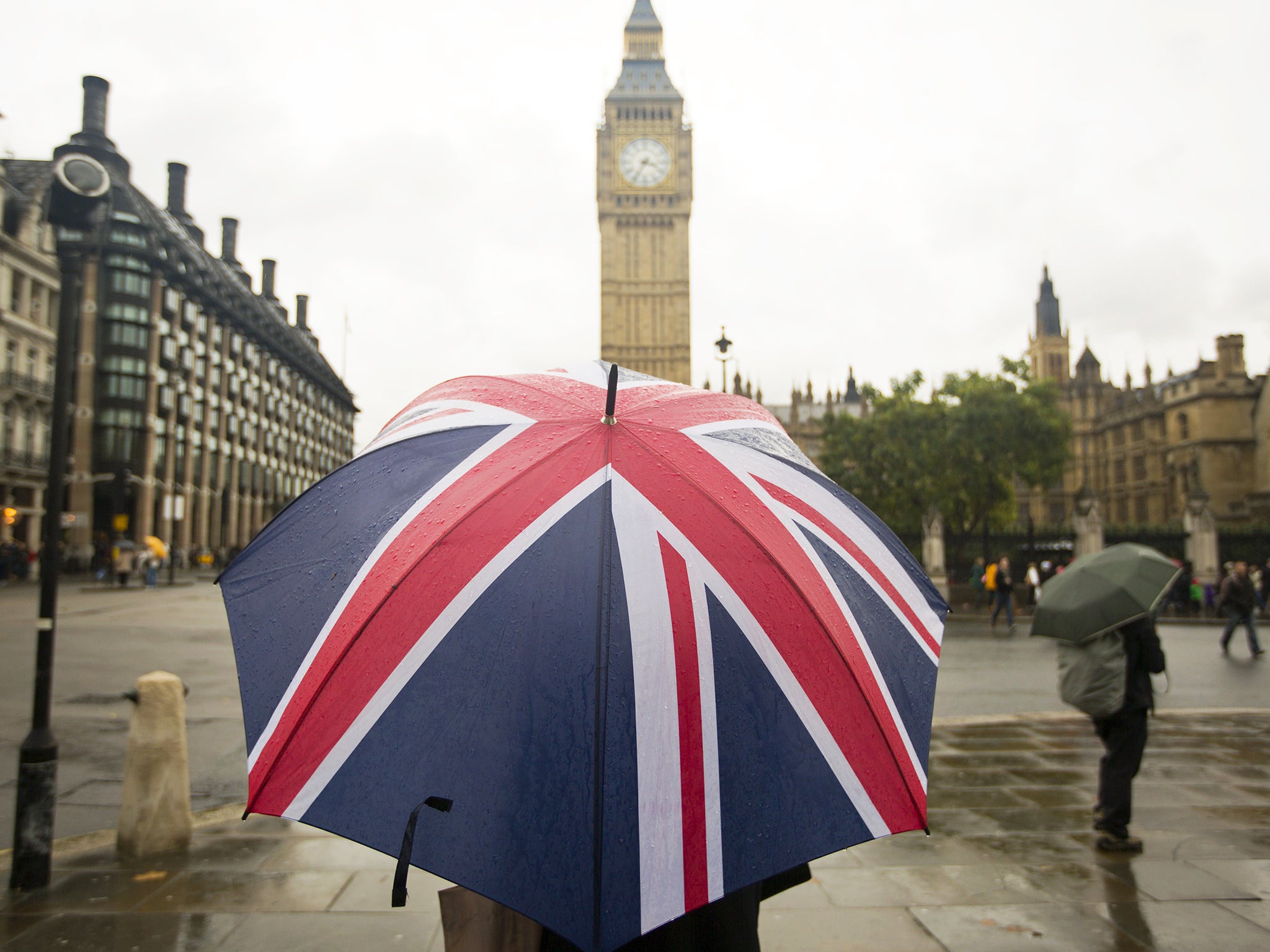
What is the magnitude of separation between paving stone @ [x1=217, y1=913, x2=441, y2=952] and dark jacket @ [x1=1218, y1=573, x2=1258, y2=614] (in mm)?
16417

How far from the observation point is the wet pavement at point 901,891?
4.04 metres

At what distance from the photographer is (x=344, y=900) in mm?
4523

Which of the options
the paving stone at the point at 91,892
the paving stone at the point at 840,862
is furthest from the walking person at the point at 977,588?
the paving stone at the point at 91,892

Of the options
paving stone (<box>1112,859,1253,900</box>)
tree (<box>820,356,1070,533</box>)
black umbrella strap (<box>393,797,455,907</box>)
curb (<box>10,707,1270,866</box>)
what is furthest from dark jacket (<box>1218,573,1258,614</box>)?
tree (<box>820,356,1070,533</box>)

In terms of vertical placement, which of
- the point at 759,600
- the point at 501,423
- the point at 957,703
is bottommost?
the point at 957,703

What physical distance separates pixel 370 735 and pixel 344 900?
3504 millimetres

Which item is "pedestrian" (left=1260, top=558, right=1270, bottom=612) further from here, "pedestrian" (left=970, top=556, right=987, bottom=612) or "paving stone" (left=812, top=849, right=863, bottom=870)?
"paving stone" (left=812, top=849, right=863, bottom=870)

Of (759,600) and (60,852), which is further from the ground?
(759,600)

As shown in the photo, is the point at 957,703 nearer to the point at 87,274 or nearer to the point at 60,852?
the point at 60,852

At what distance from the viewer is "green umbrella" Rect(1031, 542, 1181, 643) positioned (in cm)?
543

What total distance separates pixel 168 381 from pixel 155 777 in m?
49.6

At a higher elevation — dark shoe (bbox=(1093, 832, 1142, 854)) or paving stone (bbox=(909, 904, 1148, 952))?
dark shoe (bbox=(1093, 832, 1142, 854))

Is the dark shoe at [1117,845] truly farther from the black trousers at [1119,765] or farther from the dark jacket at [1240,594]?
the dark jacket at [1240,594]

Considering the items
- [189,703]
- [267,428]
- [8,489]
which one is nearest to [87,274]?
[8,489]
